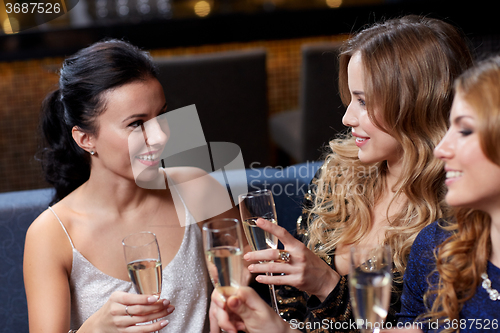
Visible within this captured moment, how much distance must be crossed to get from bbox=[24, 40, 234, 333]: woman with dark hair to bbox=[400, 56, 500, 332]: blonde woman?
66 cm

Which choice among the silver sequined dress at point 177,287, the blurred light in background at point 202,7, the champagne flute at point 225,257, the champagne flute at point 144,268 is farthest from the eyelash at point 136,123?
the blurred light in background at point 202,7

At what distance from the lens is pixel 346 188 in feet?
5.26

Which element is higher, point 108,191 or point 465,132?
point 465,132

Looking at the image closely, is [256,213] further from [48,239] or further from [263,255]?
[48,239]

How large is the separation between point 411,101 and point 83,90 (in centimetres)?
90

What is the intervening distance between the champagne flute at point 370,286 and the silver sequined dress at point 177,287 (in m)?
0.82

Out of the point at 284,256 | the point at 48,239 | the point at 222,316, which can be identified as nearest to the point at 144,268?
the point at 222,316

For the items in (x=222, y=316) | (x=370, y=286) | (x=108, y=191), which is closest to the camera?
(x=370, y=286)

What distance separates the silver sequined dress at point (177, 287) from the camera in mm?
1494

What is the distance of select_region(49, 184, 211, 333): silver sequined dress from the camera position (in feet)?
4.90

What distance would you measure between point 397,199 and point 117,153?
0.81 meters

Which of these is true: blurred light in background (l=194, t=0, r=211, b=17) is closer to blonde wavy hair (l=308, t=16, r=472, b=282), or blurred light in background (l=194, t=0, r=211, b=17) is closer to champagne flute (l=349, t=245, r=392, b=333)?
blonde wavy hair (l=308, t=16, r=472, b=282)

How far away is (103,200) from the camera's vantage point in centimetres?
155

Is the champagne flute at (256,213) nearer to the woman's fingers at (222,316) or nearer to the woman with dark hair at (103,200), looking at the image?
the woman's fingers at (222,316)
